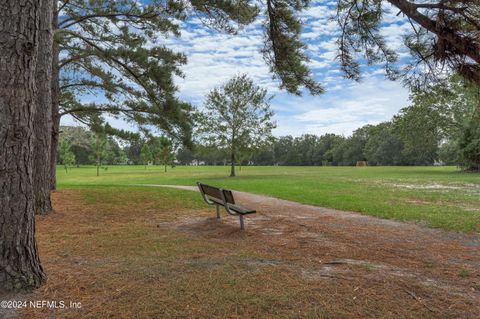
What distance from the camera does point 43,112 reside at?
24.8ft

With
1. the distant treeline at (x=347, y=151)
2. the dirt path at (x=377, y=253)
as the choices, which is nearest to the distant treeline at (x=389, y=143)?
the distant treeline at (x=347, y=151)

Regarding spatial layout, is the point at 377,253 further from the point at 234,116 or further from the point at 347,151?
the point at 347,151

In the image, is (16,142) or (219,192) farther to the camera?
(219,192)

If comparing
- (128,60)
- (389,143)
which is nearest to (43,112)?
(128,60)

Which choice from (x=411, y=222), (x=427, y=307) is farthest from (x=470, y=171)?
(x=427, y=307)

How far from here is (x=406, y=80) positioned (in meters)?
4.88

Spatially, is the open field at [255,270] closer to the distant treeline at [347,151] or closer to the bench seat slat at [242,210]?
the bench seat slat at [242,210]

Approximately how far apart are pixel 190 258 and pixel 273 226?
3.09m

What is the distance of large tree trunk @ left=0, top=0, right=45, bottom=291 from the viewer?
3092 mm

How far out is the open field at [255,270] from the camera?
2900mm

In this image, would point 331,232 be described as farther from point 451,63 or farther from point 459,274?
point 451,63

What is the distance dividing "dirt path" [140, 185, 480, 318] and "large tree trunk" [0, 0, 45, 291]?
307 centimetres

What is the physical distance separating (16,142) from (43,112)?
5.18 metres

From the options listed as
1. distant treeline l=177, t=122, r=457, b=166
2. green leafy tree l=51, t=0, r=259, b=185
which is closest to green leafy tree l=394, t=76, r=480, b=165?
distant treeline l=177, t=122, r=457, b=166
